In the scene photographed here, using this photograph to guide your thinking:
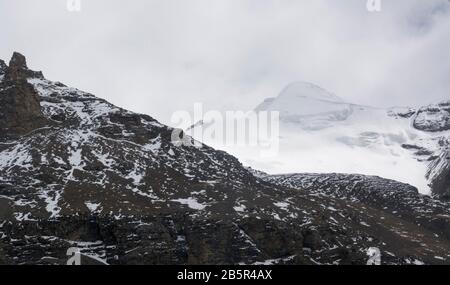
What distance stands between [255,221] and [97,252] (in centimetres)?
4216

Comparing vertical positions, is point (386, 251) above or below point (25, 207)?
below

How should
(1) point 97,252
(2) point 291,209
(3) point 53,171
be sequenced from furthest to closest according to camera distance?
(2) point 291,209
(3) point 53,171
(1) point 97,252

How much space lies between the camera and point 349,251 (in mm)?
177625

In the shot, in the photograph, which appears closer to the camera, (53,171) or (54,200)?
(54,200)
